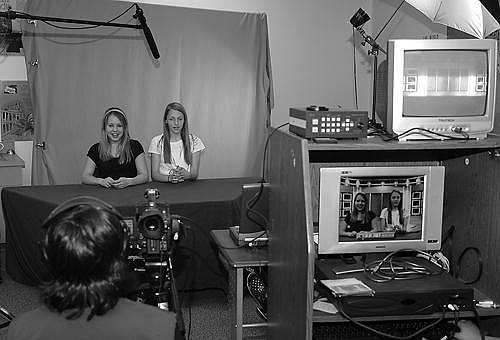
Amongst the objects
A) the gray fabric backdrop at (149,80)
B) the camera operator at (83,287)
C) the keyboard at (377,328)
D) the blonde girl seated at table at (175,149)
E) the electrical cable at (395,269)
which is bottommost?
the keyboard at (377,328)

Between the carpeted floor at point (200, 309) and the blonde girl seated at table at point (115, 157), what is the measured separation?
0.84 m

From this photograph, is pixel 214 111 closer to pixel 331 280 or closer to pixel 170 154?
pixel 170 154

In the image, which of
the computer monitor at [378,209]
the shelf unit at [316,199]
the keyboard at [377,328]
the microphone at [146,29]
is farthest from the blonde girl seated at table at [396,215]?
the microphone at [146,29]

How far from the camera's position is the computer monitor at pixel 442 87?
6.93 ft

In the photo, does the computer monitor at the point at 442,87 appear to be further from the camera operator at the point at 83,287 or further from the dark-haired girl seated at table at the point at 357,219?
the camera operator at the point at 83,287

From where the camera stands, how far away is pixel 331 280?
7.13 ft

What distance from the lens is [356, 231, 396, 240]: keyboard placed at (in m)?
2.30

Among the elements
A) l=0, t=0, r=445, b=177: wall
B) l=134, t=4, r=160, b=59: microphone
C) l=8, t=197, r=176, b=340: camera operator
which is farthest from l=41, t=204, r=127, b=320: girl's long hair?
l=0, t=0, r=445, b=177: wall

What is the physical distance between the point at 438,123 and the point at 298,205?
1.83 ft

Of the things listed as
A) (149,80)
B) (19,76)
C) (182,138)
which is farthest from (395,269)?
(19,76)

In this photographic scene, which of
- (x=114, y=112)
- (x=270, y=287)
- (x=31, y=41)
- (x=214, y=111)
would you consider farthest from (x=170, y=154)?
(x=270, y=287)

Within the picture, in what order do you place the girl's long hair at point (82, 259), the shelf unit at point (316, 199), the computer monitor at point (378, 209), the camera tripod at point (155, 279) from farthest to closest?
the camera tripod at point (155, 279) → the computer monitor at point (378, 209) → the shelf unit at point (316, 199) → the girl's long hair at point (82, 259)

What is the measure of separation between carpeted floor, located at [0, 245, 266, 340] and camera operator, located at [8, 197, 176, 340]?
1.99 metres

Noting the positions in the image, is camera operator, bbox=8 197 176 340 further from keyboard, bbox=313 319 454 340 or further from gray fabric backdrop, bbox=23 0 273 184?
gray fabric backdrop, bbox=23 0 273 184
